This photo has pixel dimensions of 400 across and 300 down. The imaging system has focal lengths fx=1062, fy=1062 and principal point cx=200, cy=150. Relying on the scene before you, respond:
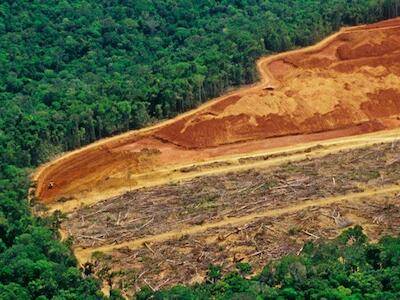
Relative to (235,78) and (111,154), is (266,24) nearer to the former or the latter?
(235,78)

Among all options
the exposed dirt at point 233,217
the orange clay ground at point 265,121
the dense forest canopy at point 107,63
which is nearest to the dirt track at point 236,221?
the exposed dirt at point 233,217

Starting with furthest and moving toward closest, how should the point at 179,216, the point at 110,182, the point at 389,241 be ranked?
the point at 110,182
the point at 179,216
the point at 389,241

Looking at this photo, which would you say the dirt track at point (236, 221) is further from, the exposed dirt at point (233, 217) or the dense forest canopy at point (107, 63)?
the dense forest canopy at point (107, 63)

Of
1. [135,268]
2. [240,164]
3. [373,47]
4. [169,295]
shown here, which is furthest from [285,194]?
[373,47]

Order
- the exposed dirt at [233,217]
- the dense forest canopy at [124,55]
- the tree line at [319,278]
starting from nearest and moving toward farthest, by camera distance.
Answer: the tree line at [319,278] < the exposed dirt at [233,217] < the dense forest canopy at [124,55]

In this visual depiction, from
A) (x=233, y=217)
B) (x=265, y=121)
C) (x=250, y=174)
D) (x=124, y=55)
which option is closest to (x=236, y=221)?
(x=233, y=217)

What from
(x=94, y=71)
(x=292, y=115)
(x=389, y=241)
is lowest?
(x=389, y=241)

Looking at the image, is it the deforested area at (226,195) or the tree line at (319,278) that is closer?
the tree line at (319,278)

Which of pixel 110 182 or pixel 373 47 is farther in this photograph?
pixel 373 47
